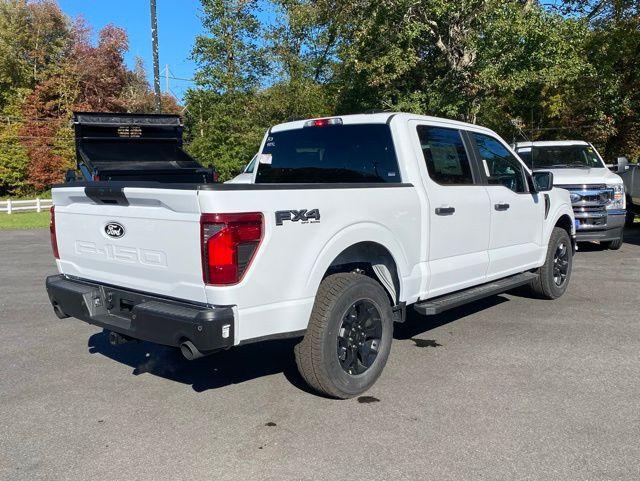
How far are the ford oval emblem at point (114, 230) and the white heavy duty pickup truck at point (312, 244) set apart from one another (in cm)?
1

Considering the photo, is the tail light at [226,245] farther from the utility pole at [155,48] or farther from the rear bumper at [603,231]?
the utility pole at [155,48]

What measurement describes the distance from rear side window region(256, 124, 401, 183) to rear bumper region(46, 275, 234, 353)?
1.97m

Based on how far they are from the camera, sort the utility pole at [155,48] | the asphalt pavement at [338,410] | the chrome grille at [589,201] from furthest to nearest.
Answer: the utility pole at [155,48]
the chrome grille at [589,201]
the asphalt pavement at [338,410]

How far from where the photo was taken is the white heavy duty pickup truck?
138 inches

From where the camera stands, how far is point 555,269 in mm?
7164

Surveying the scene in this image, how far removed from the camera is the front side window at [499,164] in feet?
19.1

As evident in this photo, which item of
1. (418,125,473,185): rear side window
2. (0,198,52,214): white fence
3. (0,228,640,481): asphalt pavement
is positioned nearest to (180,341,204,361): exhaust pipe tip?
(0,228,640,481): asphalt pavement

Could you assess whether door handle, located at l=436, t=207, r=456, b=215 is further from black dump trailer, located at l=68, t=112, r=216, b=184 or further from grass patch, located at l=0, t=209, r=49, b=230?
grass patch, located at l=0, t=209, r=49, b=230

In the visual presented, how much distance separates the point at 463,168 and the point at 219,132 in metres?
16.8

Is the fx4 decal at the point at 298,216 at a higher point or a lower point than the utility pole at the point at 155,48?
lower

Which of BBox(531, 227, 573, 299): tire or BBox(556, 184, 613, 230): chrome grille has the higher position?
BBox(556, 184, 613, 230): chrome grille

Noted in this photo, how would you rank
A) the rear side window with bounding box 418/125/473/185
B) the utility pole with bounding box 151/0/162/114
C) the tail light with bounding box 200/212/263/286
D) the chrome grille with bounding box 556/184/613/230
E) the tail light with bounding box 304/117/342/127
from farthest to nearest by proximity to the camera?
1. the utility pole with bounding box 151/0/162/114
2. the chrome grille with bounding box 556/184/613/230
3. the tail light with bounding box 304/117/342/127
4. the rear side window with bounding box 418/125/473/185
5. the tail light with bounding box 200/212/263/286

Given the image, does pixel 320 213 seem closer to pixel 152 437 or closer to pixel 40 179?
pixel 152 437

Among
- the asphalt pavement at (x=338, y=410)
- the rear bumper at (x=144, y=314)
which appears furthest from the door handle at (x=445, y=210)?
the rear bumper at (x=144, y=314)
